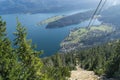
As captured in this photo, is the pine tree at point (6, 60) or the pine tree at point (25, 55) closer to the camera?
the pine tree at point (6, 60)

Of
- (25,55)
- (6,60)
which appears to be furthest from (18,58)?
(6,60)

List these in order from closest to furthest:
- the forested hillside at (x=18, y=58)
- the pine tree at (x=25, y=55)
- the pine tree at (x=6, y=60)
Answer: the pine tree at (x=6, y=60) < the forested hillside at (x=18, y=58) < the pine tree at (x=25, y=55)

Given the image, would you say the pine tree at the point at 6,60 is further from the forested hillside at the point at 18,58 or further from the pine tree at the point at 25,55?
the pine tree at the point at 25,55

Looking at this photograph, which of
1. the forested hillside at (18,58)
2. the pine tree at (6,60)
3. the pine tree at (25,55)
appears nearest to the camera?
the pine tree at (6,60)

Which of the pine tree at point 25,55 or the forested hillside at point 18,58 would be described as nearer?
the forested hillside at point 18,58

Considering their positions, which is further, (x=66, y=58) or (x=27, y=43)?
(x=66, y=58)

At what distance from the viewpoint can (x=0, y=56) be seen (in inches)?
1020

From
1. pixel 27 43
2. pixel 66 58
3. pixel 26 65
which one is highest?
pixel 27 43

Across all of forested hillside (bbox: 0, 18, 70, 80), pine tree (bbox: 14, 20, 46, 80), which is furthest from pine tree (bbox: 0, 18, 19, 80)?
pine tree (bbox: 14, 20, 46, 80)

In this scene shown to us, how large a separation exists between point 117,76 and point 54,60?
8431 cm

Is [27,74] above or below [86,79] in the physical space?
above

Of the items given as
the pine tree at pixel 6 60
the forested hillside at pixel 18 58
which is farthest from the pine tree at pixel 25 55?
the pine tree at pixel 6 60

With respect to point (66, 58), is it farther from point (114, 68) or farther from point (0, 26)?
point (0, 26)

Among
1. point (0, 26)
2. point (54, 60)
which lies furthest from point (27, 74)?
point (54, 60)
